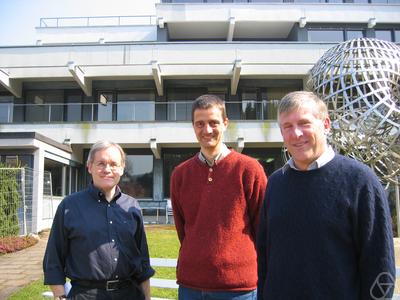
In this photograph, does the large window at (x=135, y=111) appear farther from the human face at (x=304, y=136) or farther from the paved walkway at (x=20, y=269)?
the human face at (x=304, y=136)

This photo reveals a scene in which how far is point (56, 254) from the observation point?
275 centimetres

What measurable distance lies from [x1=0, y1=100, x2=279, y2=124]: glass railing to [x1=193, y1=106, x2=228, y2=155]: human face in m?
16.0

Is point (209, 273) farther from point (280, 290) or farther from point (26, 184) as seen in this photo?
point (26, 184)

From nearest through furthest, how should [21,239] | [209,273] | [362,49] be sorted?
1. [209,273]
2. [362,49]
3. [21,239]

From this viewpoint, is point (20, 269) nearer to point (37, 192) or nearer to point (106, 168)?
point (37, 192)

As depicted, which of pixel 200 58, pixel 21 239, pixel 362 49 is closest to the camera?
pixel 362 49

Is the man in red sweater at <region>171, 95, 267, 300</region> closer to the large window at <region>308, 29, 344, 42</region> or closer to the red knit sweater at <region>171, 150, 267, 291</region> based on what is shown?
the red knit sweater at <region>171, 150, 267, 291</region>

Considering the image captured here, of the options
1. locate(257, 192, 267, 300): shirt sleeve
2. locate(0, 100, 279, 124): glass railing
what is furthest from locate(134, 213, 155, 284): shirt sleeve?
locate(0, 100, 279, 124): glass railing

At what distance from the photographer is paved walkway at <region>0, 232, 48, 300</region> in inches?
266

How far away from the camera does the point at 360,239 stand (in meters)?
1.95

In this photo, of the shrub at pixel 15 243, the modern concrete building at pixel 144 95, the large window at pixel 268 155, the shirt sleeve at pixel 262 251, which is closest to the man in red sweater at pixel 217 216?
the shirt sleeve at pixel 262 251

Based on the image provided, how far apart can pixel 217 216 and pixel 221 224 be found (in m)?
0.05

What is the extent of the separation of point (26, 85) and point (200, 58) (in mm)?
8241

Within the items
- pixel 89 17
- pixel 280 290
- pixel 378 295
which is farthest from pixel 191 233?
pixel 89 17
